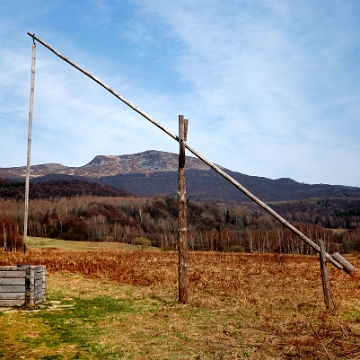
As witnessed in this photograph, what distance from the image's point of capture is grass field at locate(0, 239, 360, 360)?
8.05 meters

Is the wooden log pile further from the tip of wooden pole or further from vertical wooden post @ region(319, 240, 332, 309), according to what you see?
the tip of wooden pole

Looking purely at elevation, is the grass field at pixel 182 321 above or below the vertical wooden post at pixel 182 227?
below

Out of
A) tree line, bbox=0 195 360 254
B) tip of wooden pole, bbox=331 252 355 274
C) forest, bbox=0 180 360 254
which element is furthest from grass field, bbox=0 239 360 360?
forest, bbox=0 180 360 254

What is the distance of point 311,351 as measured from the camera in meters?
7.89

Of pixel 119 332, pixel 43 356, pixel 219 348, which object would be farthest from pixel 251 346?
pixel 43 356

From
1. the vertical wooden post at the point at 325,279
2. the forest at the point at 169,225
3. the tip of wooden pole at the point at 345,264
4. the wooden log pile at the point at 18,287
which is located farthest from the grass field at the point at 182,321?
the forest at the point at 169,225

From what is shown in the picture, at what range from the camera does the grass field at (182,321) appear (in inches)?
317

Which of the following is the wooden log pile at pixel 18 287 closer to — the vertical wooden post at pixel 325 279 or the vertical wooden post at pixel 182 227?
the vertical wooden post at pixel 182 227

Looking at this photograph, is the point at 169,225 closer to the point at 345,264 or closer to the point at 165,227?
the point at 165,227

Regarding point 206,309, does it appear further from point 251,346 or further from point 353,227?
point 353,227

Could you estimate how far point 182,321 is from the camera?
35.4ft

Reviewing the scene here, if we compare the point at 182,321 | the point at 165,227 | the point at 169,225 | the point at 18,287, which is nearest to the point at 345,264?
the point at 182,321

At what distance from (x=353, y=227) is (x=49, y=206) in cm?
11658

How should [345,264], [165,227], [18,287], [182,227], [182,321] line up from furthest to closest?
[165,227], [182,227], [18,287], [345,264], [182,321]
